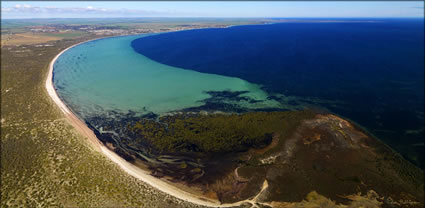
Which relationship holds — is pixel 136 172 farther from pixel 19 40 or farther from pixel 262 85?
pixel 19 40

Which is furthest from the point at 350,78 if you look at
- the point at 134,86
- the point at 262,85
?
the point at 134,86

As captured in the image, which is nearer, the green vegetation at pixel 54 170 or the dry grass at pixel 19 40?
the green vegetation at pixel 54 170

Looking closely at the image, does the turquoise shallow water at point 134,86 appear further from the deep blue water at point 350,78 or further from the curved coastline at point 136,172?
the deep blue water at point 350,78

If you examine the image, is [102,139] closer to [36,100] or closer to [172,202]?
[172,202]

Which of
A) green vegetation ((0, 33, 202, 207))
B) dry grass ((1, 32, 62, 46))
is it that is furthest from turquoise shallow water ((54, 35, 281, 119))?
dry grass ((1, 32, 62, 46))

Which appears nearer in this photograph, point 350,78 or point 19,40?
point 350,78

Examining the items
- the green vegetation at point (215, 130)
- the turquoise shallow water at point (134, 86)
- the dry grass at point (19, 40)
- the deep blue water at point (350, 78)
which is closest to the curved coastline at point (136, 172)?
the turquoise shallow water at point (134, 86)

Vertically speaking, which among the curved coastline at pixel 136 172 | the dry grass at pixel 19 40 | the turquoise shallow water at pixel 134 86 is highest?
the dry grass at pixel 19 40

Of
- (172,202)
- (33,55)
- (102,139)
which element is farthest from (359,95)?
(33,55)
